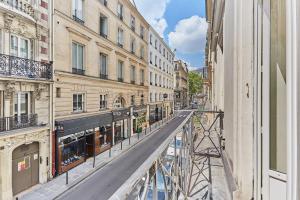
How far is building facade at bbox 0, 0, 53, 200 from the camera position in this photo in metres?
9.16

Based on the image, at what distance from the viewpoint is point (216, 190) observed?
3.53 m

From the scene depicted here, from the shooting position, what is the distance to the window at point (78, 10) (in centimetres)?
1400

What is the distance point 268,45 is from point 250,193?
1410 mm

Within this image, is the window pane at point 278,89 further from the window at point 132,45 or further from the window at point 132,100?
the window at point 132,45

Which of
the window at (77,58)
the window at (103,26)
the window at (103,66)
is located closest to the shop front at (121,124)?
the window at (103,66)

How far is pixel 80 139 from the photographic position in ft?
46.8

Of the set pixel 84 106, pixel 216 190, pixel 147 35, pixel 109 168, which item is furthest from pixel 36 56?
pixel 147 35

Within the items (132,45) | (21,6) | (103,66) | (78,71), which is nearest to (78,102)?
(78,71)

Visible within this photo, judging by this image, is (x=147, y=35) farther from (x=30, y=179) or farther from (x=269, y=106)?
(x=269, y=106)

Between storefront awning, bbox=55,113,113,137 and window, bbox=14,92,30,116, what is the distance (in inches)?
71.7

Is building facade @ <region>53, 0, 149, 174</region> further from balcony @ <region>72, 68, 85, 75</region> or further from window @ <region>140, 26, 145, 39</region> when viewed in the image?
window @ <region>140, 26, 145, 39</region>

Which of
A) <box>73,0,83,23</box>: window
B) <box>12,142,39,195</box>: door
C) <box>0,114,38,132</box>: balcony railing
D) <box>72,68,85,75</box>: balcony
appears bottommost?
<box>12,142,39,195</box>: door

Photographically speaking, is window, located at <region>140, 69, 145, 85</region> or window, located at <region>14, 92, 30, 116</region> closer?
window, located at <region>14, 92, 30, 116</region>

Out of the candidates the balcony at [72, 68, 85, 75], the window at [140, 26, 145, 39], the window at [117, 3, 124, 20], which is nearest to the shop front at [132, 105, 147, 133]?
the window at [140, 26, 145, 39]
